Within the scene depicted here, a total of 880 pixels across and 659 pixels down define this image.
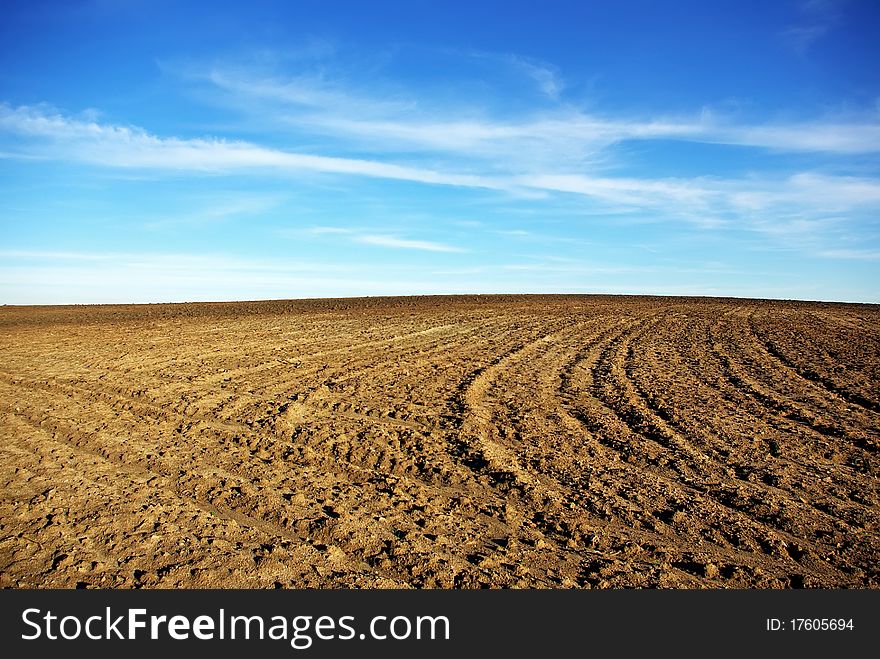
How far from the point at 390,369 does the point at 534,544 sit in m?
7.46

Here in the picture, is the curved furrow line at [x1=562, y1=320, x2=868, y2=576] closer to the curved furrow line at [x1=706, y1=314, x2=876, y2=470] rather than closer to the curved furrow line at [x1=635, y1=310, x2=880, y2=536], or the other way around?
the curved furrow line at [x1=635, y1=310, x2=880, y2=536]

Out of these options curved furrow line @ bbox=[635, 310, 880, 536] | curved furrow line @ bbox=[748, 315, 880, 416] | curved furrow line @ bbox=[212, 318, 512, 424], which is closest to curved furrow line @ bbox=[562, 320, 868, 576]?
curved furrow line @ bbox=[635, 310, 880, 536]

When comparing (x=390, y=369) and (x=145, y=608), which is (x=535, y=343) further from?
(x=145, y=608)

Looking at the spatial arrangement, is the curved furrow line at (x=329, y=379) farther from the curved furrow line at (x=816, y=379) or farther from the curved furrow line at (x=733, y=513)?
the curved furrow line at (x=816, y=379)

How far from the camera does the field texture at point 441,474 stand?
12.4ft

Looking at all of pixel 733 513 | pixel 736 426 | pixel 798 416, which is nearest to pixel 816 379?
pixel 798 416

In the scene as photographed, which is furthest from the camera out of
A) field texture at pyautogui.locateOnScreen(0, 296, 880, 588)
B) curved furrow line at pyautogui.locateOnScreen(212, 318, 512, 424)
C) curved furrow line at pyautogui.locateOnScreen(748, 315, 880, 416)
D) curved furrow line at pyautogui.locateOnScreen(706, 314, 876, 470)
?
curved furrow line at pyautogui.locateOnScreen(748, 315, 880, 416)

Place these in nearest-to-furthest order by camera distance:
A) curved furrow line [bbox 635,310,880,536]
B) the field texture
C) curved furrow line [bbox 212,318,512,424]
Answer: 1. the field texture
2. curved furrow line [bbox 635,310,880,536]
3. curved furrow line [bbox 212,318,512,424]

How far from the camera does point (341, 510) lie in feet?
15.3

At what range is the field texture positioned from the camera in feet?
12.4

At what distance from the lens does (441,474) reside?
217 inches

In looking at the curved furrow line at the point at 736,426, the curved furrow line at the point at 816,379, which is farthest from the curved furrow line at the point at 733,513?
the curved furrow line at the point at 816,379

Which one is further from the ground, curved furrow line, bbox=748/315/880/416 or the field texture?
curved furrow line, bbox=748/315/880/416

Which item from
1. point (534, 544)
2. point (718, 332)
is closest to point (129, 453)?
point (534, 544)
